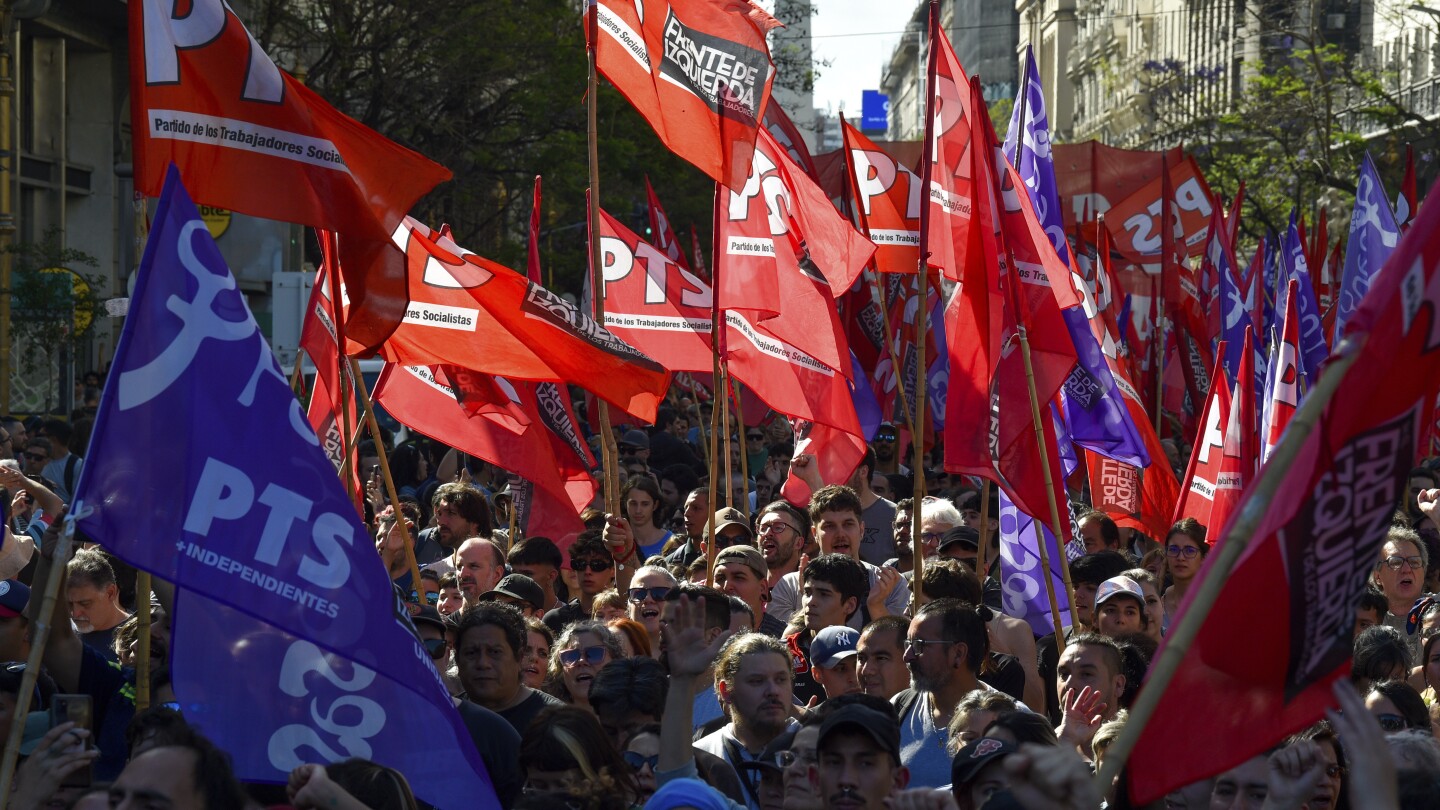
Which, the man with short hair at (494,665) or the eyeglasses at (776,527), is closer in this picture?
the man with short hair at (494,665)

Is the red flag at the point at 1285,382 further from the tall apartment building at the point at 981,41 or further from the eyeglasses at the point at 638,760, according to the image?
the tall apartment building at the point at 981,41

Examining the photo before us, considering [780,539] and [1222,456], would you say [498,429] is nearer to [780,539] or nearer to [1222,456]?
[780,539]

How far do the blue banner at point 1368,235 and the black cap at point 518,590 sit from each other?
7.13 metres

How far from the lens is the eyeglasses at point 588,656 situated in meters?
6.21

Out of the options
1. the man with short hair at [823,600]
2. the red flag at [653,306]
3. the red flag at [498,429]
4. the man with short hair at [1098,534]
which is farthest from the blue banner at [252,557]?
the red flag at [653,306]

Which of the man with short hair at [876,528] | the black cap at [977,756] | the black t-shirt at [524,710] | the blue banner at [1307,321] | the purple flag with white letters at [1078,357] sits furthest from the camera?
the blue banner at [1307,321]

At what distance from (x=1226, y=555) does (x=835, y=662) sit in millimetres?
3360

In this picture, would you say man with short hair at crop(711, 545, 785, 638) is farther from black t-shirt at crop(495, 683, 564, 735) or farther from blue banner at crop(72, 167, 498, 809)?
blue banner at crop(72, 167, 498, 809)

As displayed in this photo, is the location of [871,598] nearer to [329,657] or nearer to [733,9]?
[733,9]

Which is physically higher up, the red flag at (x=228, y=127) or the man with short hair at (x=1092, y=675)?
the red flag at (x=228, y=127)

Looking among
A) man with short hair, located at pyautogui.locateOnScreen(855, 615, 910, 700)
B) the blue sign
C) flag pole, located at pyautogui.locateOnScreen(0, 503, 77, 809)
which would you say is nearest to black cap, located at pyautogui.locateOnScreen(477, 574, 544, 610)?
man with short hair, located at pyautogui.locateOnScreen(855, 615, 910, 700)

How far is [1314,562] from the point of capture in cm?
335

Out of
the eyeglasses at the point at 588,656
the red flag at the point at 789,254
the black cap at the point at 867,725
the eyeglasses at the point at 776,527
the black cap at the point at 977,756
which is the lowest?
the eyeglasses at the point at 588,656

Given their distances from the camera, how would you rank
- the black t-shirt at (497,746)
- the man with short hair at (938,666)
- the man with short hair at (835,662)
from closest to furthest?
the black t-shirt at (497,746)
the man with short hair at (938,666)
the man with short hair at (835,662)
